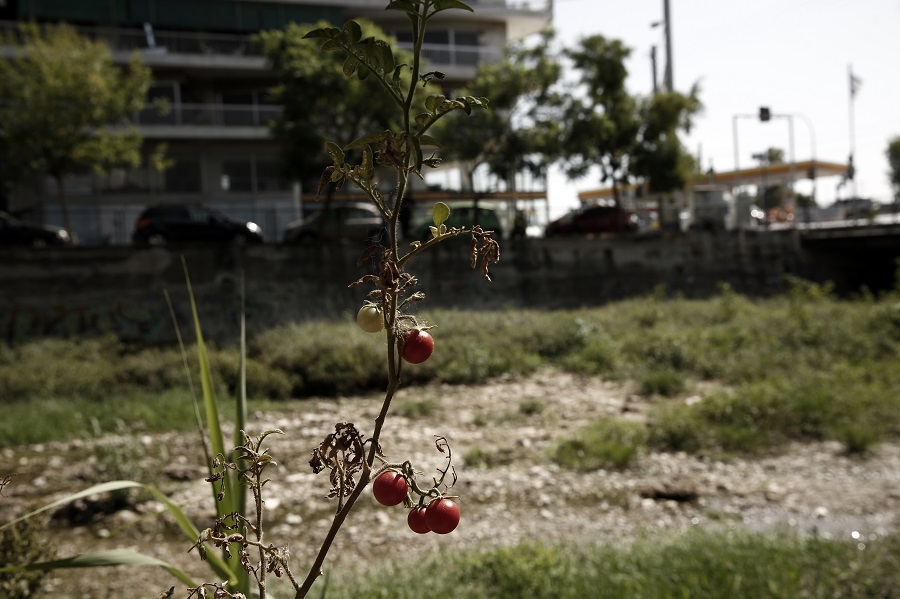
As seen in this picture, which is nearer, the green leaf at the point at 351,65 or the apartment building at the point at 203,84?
the green leaf at the point at 351,65

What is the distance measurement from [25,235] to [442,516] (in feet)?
79.0

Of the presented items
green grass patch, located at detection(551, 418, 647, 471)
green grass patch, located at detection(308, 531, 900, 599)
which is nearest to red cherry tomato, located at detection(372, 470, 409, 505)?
green grass patch, located at detection(308, 531, 900, 599)

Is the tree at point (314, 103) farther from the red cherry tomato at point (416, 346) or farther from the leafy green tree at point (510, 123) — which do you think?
the red cherry tomato at point (416, 346)

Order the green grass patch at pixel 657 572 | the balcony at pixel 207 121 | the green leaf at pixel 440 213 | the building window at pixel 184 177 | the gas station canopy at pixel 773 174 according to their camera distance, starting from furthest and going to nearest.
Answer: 1. the gas station canopy at pixel 773 174
2. the building window at pixel 184 177
3. the balcony at pixel 207 121
4. the green grass patch at pixel 657 572
5. the green leaf at pixel 440 213

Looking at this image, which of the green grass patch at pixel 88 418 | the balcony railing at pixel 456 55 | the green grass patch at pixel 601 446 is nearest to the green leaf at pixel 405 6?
the green grass patch at pixel 601 446

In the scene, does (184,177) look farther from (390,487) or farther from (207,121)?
(390,487)

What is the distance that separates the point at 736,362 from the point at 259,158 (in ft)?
72.9

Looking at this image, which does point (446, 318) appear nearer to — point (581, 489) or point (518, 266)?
point (518, 266)

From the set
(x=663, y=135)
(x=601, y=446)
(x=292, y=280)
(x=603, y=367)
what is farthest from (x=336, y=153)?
(x=663, y=135)

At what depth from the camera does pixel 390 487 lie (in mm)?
929

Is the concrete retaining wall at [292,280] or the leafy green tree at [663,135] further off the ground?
the leafy green tree at [663,135]

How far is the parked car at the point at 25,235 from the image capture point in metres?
22.2

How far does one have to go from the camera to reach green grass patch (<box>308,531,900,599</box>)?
516 centimetres

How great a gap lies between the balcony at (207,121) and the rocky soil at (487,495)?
66.9ft
